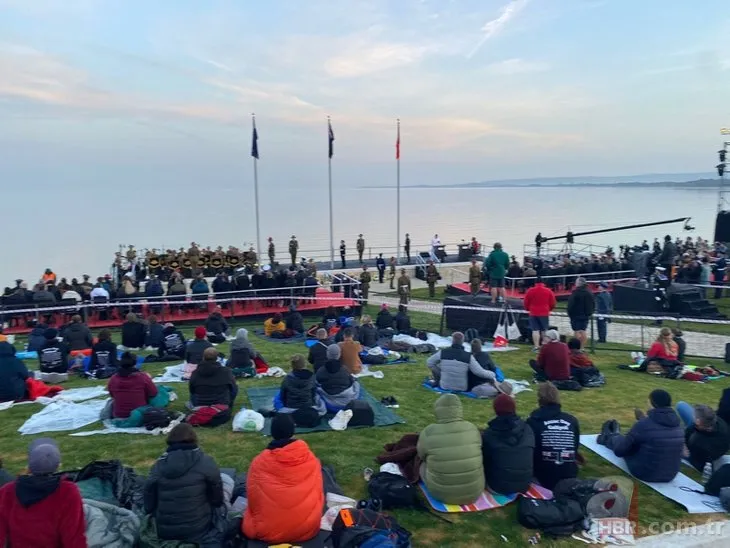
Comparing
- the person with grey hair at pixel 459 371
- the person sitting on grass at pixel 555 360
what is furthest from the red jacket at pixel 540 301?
the person with grey hair at pixel 459 371

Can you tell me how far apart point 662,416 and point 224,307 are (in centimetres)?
1690

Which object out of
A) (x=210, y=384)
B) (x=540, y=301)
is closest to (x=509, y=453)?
(x=210, y=384)

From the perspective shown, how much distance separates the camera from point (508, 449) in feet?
20.0

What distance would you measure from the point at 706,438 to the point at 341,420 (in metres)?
4.76

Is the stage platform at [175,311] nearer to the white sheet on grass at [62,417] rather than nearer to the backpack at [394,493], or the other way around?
the white sheet on grass at [62,417]

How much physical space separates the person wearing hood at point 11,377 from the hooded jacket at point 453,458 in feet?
25.2

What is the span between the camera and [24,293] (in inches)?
737

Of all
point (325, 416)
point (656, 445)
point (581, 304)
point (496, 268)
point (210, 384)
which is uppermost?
point (496, 268)

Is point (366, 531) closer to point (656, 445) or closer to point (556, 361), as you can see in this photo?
point (656, 445)

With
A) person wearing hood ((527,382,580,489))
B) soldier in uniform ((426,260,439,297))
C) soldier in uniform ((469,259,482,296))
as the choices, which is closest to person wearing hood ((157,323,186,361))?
person wearing hood ((527,382,580,489))

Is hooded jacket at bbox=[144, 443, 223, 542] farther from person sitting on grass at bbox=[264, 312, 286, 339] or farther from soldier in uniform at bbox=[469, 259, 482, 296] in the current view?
soldier in uniform at bbox=[469, 259, 482, 296]

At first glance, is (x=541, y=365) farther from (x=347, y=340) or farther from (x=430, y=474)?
(x=430, y=474)

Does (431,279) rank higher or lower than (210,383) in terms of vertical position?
higher

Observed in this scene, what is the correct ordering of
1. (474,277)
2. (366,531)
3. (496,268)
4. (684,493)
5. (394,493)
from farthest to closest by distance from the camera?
(474,277) → (496,268) → (684,493) → (394,493) → (366,531)
